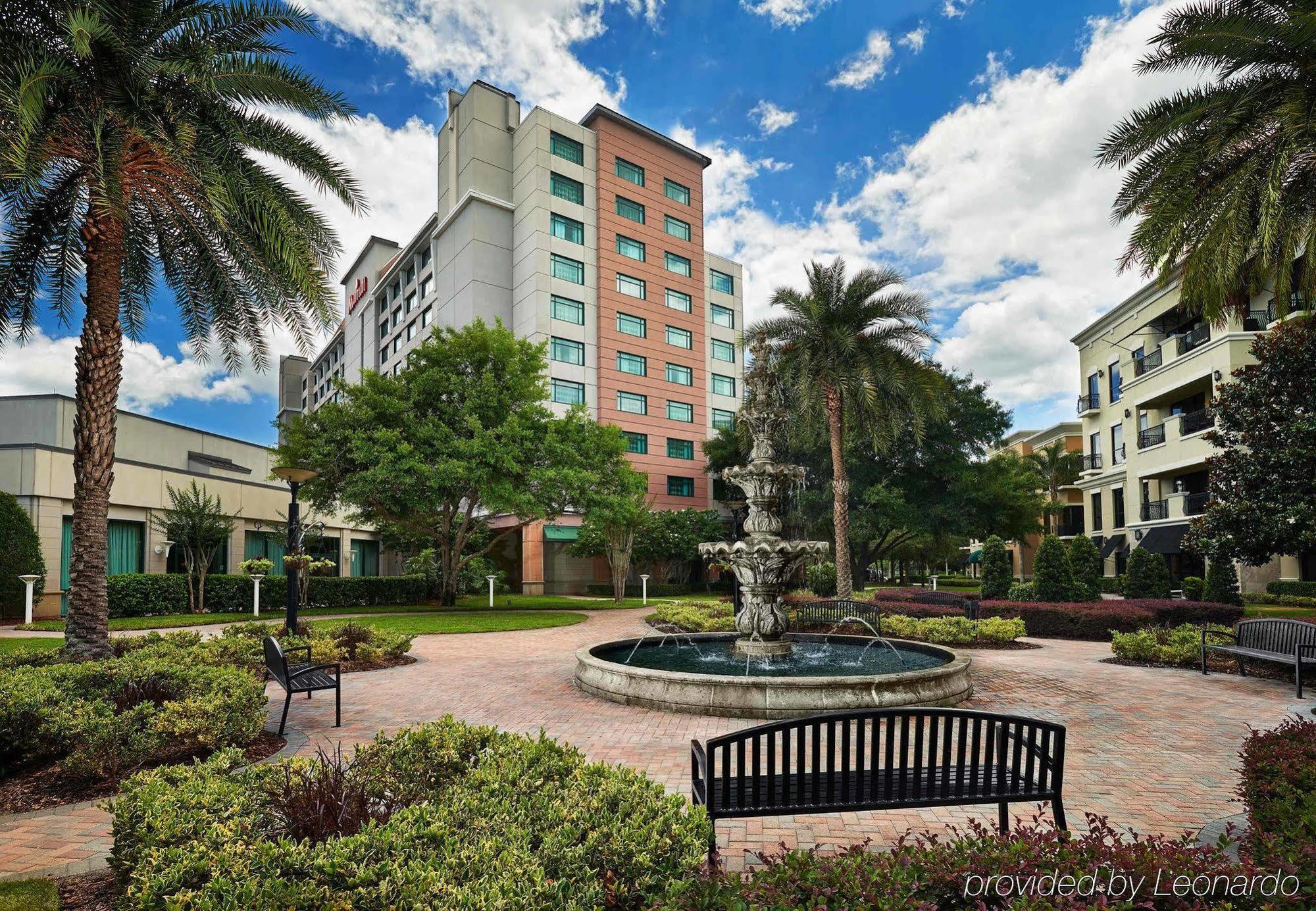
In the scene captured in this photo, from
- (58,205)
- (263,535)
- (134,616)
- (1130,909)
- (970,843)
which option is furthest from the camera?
(263,535)

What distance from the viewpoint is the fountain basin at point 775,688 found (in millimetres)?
8508

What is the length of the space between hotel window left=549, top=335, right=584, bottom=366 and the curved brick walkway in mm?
29509

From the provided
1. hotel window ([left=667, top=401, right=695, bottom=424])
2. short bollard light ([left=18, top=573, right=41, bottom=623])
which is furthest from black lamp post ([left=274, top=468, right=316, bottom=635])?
hotel window ([left=667, top=401, right=695, bottom=424])

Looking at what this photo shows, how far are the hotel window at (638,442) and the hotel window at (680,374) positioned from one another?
469cm

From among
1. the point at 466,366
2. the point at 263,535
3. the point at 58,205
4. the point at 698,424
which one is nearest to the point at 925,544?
the point at 698,424

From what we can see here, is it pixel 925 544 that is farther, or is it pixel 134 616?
pixel 925 544

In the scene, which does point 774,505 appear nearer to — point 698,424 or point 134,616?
point 134,616

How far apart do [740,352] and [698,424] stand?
8522 mm

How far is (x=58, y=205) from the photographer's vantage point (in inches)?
461

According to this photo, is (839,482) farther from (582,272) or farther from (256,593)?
(582,272)

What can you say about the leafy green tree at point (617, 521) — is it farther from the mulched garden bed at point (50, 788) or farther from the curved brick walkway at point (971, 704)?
the mulched garden bed at point (50, 788)

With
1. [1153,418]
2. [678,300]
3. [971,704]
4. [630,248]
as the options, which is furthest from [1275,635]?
[678,300]

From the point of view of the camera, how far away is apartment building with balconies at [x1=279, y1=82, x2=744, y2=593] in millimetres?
43312

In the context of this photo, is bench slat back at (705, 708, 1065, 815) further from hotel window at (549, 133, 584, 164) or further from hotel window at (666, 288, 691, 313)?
hotel window at (666, 288, 691, 313)
